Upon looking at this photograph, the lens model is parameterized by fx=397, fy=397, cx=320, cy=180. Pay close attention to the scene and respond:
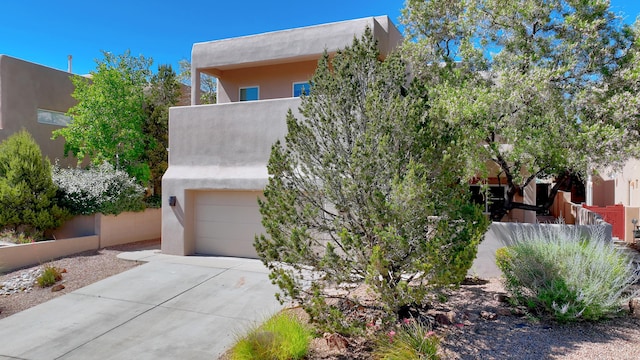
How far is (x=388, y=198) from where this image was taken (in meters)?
5.62

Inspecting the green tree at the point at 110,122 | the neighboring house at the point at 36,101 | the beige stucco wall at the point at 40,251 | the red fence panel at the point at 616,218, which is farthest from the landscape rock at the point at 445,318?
the neighboring house at the point at 36,101

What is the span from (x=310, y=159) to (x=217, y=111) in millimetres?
7211

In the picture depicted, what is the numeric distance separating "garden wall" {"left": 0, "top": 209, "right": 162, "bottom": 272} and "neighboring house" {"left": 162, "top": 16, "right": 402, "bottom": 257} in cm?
277

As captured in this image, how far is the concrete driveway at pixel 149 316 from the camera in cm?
653

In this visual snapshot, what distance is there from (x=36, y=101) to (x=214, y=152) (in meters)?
10.8

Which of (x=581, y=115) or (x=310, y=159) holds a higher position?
(x=581, y=115)

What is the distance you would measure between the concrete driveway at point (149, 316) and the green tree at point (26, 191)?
491 cm

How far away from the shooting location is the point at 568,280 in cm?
626

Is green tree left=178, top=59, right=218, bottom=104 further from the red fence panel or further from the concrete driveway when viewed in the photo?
the red fence panel

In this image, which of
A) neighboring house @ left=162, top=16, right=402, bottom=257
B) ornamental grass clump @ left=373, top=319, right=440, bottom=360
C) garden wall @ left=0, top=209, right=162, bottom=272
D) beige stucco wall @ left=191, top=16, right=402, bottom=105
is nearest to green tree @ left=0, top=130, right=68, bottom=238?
garden wall @ left=0, top=209, right=162, bottom=272

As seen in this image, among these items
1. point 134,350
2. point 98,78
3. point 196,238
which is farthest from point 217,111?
point 134,350

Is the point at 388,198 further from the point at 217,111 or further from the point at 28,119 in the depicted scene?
the point at 28,119

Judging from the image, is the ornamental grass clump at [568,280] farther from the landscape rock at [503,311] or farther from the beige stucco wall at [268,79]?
the beige stucco wall at [268,79]

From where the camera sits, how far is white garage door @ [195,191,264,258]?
12328 millimetres
